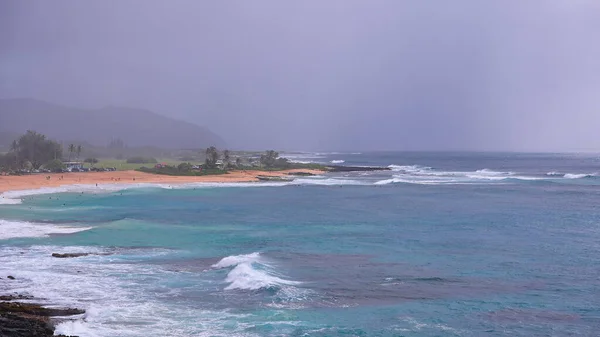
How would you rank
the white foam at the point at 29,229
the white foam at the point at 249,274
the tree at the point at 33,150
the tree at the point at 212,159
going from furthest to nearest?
the tree at the point at 212,159
the tree at the point at 33,150
the white foam at the point at 29,229
the white foam at the point at 249,274

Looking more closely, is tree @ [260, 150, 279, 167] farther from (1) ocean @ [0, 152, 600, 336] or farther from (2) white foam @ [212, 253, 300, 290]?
(2) white foam @ [212, 253, 300, 290]

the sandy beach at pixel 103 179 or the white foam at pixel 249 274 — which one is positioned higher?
the sandy beach at pixel 103 179

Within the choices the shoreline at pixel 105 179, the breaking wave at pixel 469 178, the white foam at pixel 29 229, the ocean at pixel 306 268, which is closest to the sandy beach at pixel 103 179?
the shoreline at pixel 105 179

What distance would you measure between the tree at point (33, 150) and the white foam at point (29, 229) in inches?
1682

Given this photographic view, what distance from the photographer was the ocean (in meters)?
14.8

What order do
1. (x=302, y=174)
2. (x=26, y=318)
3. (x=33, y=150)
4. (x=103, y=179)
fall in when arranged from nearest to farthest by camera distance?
1. (x=26, y=318)
2. (x=103, y=179)
3. (x=33, y=150)
4. (x=302, y=174)

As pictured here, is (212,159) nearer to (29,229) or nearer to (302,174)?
(302,174)

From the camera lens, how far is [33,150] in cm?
7056

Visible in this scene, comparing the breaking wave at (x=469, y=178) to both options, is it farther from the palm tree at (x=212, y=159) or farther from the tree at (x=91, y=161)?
the tree at (x=91, y=161)

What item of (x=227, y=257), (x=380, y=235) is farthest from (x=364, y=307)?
(x=380, y=235)

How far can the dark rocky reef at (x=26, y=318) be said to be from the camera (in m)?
12.5

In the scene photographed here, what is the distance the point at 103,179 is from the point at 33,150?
45.5 ft

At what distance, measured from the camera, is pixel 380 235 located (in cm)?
2970

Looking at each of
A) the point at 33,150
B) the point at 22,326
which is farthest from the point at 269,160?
the point at 22,326
